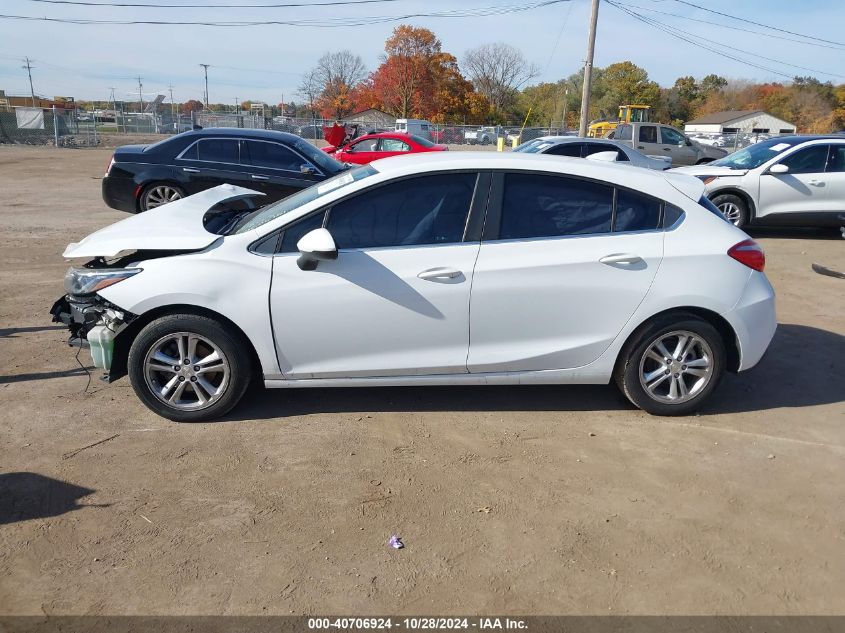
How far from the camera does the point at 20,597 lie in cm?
286

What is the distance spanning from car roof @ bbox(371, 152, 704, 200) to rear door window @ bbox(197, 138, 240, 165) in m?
Answer: 6.59

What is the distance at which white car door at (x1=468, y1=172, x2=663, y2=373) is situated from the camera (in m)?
4.28

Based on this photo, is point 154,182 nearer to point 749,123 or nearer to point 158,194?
point 158,194

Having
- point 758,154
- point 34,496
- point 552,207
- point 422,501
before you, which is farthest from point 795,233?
point 34,496

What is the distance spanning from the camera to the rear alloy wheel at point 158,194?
10469mm

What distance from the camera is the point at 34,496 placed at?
359 centimetres

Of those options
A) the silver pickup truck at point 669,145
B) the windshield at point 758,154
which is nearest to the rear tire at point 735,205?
the windshield at point 758,154

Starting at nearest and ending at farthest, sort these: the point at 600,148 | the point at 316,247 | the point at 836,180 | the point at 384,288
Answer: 1. the point at 316,247
2. the point at 384,288
3. the point at 836,180
4. the point at 600,148

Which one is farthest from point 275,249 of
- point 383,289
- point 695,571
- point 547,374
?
point 695,571

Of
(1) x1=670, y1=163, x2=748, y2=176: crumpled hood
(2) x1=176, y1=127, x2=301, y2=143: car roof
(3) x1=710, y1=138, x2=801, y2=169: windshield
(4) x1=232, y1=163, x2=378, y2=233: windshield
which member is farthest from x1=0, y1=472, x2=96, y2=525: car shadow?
(3) x1=710, y1=138, x2=801, y2=169: windshield

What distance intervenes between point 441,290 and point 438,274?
101 millimetres

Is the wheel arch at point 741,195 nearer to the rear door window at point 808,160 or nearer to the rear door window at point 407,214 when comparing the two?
the rear door window at point 808,160

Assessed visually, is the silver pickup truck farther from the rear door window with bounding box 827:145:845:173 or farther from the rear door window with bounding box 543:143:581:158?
the rear door window with bounding box 827:145:845:173

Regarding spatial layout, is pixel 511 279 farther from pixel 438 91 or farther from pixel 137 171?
pixel 438 91
